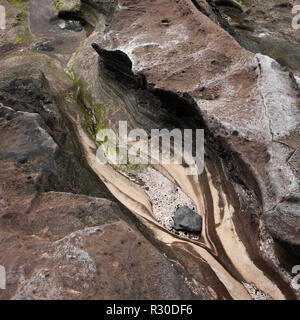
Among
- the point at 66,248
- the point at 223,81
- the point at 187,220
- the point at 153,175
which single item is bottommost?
the point at 153,175

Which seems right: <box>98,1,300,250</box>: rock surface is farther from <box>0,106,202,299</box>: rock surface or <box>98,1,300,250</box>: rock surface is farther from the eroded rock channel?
<box>0,106,202,299</box>: rock surface

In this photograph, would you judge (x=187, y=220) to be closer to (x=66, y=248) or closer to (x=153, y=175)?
(x=153, y=175)

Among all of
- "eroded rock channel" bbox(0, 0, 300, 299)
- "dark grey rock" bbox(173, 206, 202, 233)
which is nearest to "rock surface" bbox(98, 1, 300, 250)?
"eroded rock channel" bbox(0, 0, 300, 299)

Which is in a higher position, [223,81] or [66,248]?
[223,81]

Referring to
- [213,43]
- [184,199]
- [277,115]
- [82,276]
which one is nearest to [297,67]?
[213,43]

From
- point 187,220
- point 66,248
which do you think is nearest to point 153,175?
point 187,220

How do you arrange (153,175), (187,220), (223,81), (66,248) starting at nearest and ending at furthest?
(66,248) < (187,220) < (223,81) < (153,175)
